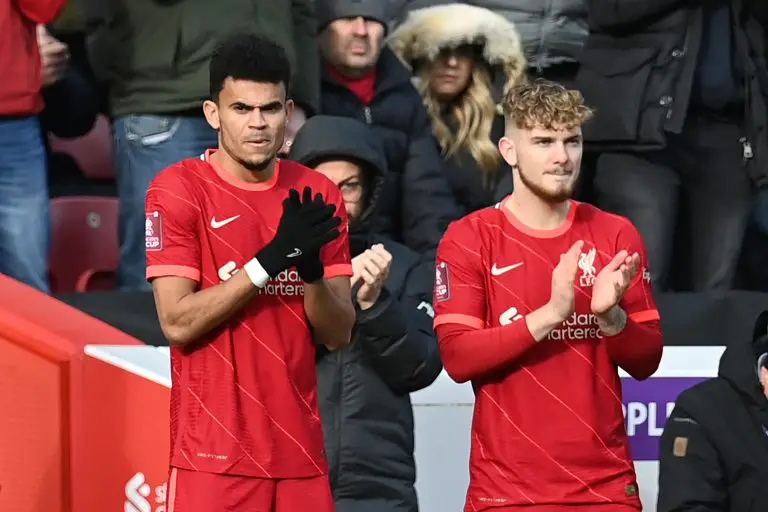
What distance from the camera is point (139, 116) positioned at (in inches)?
212

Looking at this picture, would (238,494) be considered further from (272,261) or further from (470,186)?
(470,186)

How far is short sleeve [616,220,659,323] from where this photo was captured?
399 centimetres

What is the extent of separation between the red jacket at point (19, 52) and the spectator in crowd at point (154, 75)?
28cm

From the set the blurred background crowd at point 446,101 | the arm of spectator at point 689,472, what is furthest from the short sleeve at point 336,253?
the blurred background crowd at point 446,101

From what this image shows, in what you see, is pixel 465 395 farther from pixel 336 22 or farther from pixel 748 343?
pixel 336 22

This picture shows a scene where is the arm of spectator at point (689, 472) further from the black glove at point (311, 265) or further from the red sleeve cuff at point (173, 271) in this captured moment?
the red sleeve cuff at point (173, 271)

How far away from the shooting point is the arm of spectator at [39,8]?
5.23 metres

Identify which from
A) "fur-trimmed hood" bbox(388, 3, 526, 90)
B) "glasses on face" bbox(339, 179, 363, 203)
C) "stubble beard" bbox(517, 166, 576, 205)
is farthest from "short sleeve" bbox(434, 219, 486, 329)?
"fur-trimmed hood" bbox(388, 3, 526, 90)

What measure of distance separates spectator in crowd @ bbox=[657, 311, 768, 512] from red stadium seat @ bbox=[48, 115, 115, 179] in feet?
9.26

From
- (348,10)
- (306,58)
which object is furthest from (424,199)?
(348,10)

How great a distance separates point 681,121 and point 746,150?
334 mm

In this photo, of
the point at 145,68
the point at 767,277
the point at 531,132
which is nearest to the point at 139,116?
the point at 145,68

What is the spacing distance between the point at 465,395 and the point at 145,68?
1659mm

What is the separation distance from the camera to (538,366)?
12.8ft
